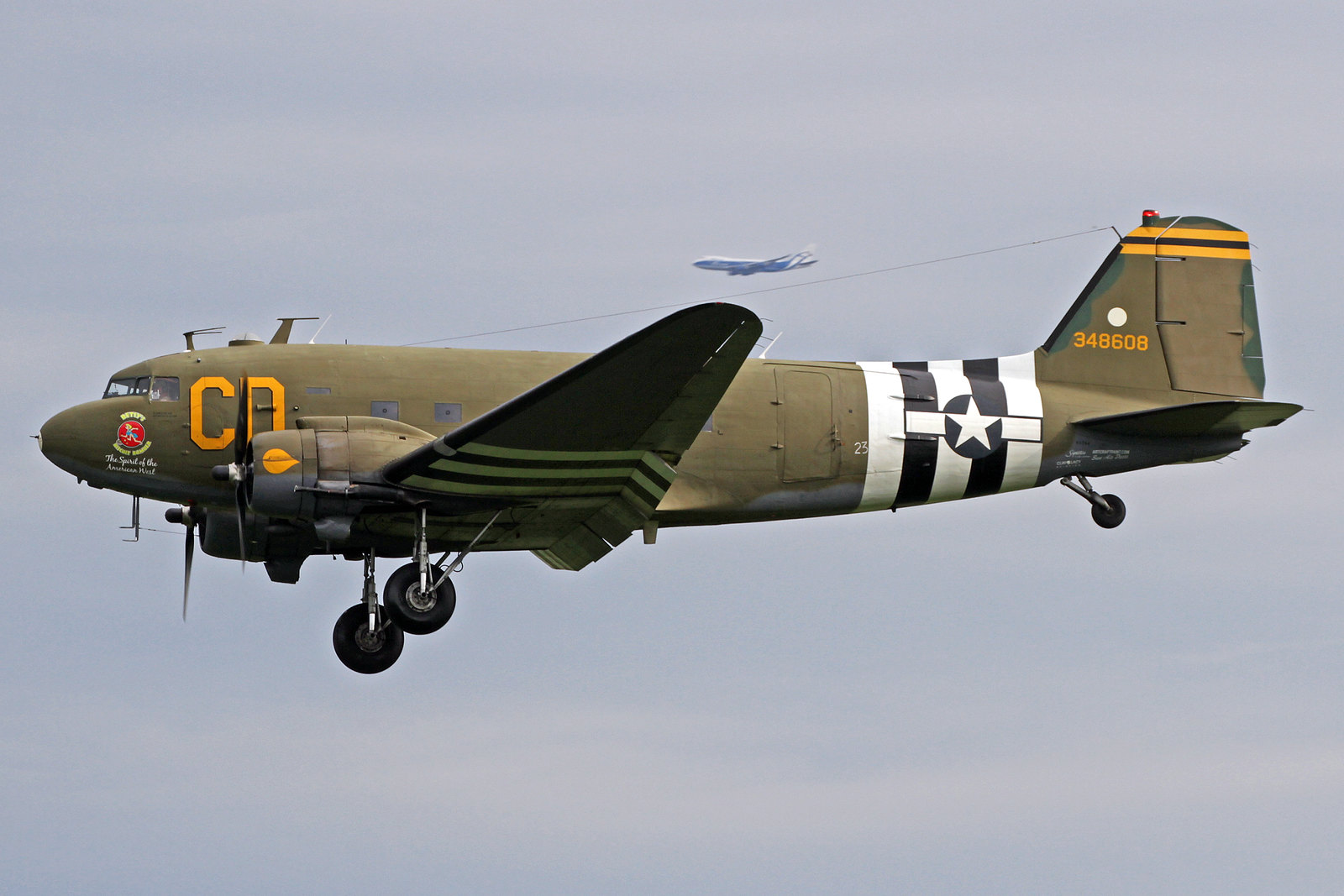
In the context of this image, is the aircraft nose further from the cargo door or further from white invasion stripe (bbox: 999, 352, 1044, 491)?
white invasion stripe (bbox: 999, 352, 1044, 491)

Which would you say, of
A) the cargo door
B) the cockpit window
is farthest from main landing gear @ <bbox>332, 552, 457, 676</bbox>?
the cargo door

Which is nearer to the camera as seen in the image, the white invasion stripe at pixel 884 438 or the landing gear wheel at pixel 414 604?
the landing gear wheel at pixel 414 604

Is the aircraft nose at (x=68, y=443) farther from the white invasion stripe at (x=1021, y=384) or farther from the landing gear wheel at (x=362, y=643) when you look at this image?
the white invasion stripe at (x=1021, y=384)

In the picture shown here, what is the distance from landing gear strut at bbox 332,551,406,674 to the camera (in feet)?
68.2

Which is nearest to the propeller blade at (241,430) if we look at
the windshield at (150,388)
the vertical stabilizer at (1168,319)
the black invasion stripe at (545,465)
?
the windshield at (150,388)

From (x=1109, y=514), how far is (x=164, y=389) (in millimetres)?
11389

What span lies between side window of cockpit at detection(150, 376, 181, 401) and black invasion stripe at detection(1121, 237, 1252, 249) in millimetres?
12155

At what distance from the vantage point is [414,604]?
19.1 meters

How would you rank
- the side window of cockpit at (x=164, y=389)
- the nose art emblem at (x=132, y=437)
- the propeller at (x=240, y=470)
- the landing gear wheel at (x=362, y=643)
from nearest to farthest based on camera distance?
1. the propeller at (x=240, y=470)
2. the nose art emblem at (x=132, y=437)
3. the side window of cockpit at (x=164, y=389)
4. the landing gear wheel at (x=362, y=643)

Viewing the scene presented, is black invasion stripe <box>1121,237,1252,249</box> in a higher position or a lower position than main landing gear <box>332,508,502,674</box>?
higher

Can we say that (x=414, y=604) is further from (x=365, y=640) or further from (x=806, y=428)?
(x=806, y=428)

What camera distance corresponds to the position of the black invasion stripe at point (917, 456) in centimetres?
2156

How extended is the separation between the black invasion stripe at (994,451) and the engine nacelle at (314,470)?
6980mm

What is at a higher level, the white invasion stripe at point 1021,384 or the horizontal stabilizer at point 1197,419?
the white invasion stripe at point 1021,384
